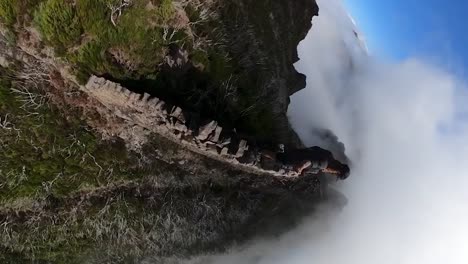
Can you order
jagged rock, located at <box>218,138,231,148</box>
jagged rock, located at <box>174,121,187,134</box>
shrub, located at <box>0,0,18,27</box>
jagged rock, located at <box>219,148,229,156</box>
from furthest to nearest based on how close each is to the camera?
jagged rock, located at <box>219,148,229,156</box>, jagged rock, located at <box>218,138,231,148</box>, jagged rock, located at <box>174,121,187,134</box>, shrub, located at <box>0,0,18,27</box>

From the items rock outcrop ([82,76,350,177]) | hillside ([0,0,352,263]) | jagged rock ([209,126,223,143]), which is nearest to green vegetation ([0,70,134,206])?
hillside ([0,0,352,263])

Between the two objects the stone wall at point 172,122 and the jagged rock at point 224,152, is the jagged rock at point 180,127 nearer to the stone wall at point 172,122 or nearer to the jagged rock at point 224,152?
the stone wall at point 172,122

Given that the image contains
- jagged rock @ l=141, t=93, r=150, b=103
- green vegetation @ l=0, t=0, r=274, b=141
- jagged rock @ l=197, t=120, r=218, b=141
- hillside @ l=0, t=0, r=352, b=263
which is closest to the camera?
green vegetation @ l=0, t=0, r=274, b=141

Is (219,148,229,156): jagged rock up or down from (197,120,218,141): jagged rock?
down

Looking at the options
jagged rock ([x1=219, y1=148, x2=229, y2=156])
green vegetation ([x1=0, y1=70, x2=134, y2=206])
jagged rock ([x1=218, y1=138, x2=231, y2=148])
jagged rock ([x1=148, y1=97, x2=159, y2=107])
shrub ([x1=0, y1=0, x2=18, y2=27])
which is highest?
shrub ([x1=0, y1=0, x2=18, y2=27])

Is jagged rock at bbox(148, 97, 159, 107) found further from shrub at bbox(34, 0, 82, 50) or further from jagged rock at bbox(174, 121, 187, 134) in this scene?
shrub at bbox(34, 0, 82, 50)

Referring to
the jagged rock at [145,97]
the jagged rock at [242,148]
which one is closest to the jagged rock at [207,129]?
the jagged rock at [242,148]

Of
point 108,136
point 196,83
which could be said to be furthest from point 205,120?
point 108,136

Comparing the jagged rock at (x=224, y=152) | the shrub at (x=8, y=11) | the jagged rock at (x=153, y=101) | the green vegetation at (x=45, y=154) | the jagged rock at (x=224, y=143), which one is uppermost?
the shrub at (x=8, y=11)
